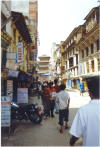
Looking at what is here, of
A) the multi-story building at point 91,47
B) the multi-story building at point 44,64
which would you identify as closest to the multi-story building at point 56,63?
the multi-story building at point 44,64

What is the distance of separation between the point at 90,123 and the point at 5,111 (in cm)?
432

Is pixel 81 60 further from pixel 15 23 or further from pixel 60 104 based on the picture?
pixel 60 104

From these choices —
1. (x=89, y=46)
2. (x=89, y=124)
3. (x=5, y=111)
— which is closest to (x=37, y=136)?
(x=5, y=111)

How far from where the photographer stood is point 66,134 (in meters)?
6.09

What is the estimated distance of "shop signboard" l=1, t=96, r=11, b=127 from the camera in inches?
233

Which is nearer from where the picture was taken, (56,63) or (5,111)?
(5,111)

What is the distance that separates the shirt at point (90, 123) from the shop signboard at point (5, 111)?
4156 mm

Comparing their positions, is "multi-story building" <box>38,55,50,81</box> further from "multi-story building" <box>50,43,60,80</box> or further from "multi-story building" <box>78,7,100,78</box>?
"multi-story building" <box>78,7,100,78</box>

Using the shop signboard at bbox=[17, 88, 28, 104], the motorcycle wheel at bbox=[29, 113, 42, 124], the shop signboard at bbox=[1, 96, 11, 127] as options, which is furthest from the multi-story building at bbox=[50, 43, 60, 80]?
the shop signboard at bbox=[1, 96, 11, 127]

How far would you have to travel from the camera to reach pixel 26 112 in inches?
296

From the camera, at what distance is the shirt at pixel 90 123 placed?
6.94 feet

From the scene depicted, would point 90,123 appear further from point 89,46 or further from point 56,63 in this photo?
point 56,63

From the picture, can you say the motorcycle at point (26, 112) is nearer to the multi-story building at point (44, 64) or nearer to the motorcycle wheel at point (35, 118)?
the motorcycle wheel at point (35, 118)

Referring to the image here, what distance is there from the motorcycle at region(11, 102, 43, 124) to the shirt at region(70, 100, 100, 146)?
17.9ft
